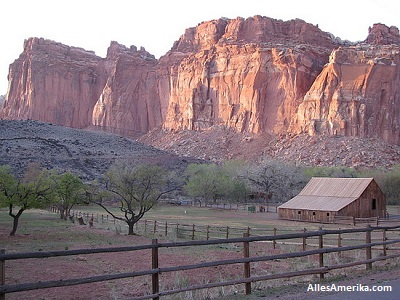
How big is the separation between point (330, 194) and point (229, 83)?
86266 mm

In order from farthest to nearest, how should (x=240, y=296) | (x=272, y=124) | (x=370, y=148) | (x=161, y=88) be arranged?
1. (x=161, y=88)
2. (x=272, y=124)
3. (x=370, y=148)
4. (x=240, y=296)

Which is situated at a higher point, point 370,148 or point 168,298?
point 370,148

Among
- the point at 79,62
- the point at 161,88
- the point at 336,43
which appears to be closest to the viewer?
the point at 336,43

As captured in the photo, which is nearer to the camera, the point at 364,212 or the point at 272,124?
the point at 364,212

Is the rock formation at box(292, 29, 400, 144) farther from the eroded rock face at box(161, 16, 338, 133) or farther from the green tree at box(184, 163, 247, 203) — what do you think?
the green tree at box(184, 163, 247, 203)

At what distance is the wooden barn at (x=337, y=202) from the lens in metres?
38.4

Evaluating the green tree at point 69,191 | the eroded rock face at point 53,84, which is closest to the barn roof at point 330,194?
the green tree at point 69,191

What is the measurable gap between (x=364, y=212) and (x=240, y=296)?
31.8 meters

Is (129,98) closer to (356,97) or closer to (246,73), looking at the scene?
(246,73)

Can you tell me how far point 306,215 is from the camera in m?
40.2

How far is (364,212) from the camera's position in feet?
129

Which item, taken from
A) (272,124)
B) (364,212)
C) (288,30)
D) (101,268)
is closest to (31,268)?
(101,268)

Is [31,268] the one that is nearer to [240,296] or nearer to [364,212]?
[240,296]

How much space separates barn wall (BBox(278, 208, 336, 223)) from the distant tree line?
1007 cm
